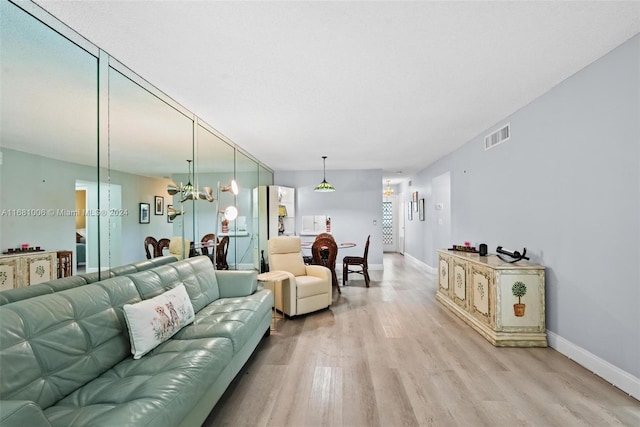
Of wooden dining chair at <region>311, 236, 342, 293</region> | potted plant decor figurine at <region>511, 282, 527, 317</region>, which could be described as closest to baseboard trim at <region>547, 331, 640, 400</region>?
potted plant decor figurine at <region>511, 282, 527, 317</region>

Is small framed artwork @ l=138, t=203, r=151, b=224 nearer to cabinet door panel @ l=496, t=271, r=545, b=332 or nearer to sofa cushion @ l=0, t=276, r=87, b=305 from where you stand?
sofa cushion @ l=0, t=276, r=87, b=305

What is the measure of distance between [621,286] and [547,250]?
812 millimetres

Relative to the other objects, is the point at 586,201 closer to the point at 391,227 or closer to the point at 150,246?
the point at 150,246

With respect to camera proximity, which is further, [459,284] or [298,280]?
[298,280]

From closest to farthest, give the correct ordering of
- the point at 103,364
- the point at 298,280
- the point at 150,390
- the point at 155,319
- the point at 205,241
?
the point at 150,390
the point at 103,364
the point at 155,319
the point at 205,241
the point at 298,280

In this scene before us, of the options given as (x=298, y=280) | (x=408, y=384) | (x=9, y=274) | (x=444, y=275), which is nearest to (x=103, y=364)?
(x=9, y=274)

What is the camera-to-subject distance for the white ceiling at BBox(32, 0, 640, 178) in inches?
72.3

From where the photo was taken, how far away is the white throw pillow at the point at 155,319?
1908 mm

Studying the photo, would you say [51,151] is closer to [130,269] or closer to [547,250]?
[130,269]

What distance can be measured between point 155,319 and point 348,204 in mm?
6147

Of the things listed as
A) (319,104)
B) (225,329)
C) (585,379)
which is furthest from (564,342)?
(319,104)

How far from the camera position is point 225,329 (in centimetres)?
227

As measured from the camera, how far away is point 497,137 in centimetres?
407

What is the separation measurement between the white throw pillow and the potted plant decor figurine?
3.16 metres
